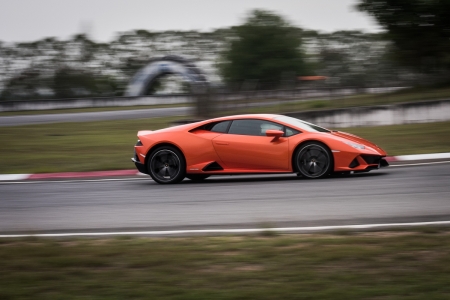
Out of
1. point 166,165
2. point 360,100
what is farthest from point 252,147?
point 360,100

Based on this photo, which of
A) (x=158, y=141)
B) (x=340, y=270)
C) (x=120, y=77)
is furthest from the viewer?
(x=120, y=77)

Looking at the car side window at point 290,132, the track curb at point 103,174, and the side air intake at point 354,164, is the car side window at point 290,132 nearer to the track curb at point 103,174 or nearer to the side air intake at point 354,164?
the side air intake at point 354,164

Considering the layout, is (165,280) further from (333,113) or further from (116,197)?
(333,113)

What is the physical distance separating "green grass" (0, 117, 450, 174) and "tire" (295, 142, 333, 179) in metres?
4.75

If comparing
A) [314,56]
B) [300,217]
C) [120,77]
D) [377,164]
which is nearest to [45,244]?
[300,217]

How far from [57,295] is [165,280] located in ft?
2.62

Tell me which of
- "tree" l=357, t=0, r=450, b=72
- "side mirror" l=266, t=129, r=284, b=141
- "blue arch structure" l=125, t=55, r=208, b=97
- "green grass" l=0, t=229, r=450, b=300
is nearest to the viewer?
"green grass" l=0, t=229, r=450, b=300

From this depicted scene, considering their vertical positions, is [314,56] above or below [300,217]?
above

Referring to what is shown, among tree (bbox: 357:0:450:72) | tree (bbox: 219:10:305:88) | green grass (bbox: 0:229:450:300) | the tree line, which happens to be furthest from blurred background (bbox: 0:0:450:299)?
tree (bbox: 219:10:305:88)

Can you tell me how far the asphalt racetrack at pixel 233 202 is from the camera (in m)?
7.41

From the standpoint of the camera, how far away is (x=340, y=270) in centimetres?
491

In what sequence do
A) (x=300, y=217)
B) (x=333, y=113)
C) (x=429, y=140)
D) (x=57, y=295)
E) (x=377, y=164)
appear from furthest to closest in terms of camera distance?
1. (x=333, y=113)
2. (x=429, y=140)
3. (x=377, y=164)
4. (x=300, y=217)
5. (x=57, y=295)

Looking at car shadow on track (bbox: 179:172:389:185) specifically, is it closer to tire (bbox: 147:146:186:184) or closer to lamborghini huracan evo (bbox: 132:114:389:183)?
lamborghini huracan evo (bbox: 132:114:389:183)

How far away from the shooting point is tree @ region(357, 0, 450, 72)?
99.5 ft
